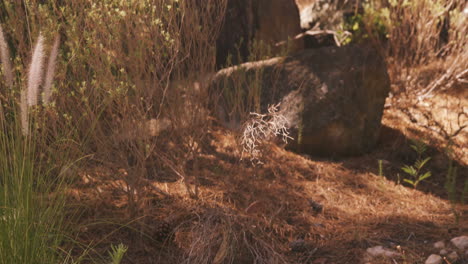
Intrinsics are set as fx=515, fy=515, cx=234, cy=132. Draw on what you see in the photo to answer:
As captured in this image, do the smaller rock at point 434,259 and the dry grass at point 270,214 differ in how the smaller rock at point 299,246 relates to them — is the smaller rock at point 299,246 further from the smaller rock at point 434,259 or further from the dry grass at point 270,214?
the smaller rock at point 434,259

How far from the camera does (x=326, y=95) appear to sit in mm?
4766

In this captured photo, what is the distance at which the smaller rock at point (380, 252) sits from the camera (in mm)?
3123

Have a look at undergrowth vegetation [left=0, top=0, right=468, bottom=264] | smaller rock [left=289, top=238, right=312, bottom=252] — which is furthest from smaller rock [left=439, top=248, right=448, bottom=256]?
smaller rock [left=289, top=238, right=312, bottom=252]

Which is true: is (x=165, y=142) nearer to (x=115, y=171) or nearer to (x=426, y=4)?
(x=115, y=171)

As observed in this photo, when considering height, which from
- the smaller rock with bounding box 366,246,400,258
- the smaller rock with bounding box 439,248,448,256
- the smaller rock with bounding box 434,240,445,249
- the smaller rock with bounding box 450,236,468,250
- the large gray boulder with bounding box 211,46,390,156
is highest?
the large gray boulder with bounding box 211,46,390,156

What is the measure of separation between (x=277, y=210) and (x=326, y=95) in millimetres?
1493

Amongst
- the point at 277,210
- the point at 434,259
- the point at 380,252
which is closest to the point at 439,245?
the point at 434,259

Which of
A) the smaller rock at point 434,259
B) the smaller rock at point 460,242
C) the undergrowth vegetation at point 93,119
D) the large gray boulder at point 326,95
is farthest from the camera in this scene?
the large gray boulder at point 326,95

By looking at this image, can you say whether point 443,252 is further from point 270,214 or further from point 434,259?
point 270,214

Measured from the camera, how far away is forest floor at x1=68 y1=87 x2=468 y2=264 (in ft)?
10.5

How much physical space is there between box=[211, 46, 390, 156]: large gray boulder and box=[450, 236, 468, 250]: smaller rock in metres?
1.84

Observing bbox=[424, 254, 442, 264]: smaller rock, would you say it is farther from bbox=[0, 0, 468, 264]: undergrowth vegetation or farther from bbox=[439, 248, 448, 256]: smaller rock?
bbox=[0, 0, 468, 264]: undergrowth vegetation

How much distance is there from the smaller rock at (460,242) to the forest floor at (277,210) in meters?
0.16

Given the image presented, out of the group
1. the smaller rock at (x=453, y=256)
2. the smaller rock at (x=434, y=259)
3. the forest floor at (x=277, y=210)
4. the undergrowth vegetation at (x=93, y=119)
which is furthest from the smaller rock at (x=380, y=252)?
the undergrowth vegetation at (x=93, y=119)
